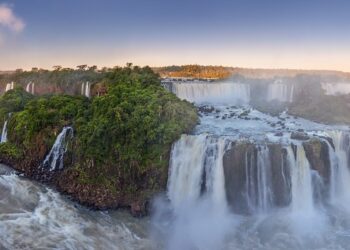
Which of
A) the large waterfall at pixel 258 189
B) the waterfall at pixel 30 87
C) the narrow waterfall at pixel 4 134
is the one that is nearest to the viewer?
the large waterfall at pixel 258 189

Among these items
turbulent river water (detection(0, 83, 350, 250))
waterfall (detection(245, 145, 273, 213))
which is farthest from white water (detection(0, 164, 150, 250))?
waterfall (detection(245, 145, 273, 213))

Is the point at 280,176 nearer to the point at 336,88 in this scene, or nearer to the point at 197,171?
the point at 197,171

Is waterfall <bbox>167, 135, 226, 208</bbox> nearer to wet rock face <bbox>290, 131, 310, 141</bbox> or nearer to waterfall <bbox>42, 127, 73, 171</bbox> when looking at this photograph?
wet rock face <bbox>290, 131, 310, 141</bbox>

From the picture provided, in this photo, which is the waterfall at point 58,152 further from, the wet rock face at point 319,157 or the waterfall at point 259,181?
the wet rock face at point 319,157

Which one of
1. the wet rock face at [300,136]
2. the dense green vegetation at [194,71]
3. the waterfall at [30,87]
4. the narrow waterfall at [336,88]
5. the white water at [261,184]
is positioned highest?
the dense green vegetation at [194,71]

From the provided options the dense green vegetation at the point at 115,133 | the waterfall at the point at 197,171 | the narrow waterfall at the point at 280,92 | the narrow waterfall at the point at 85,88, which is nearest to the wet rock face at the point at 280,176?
the waterfall at the point at 197,171
